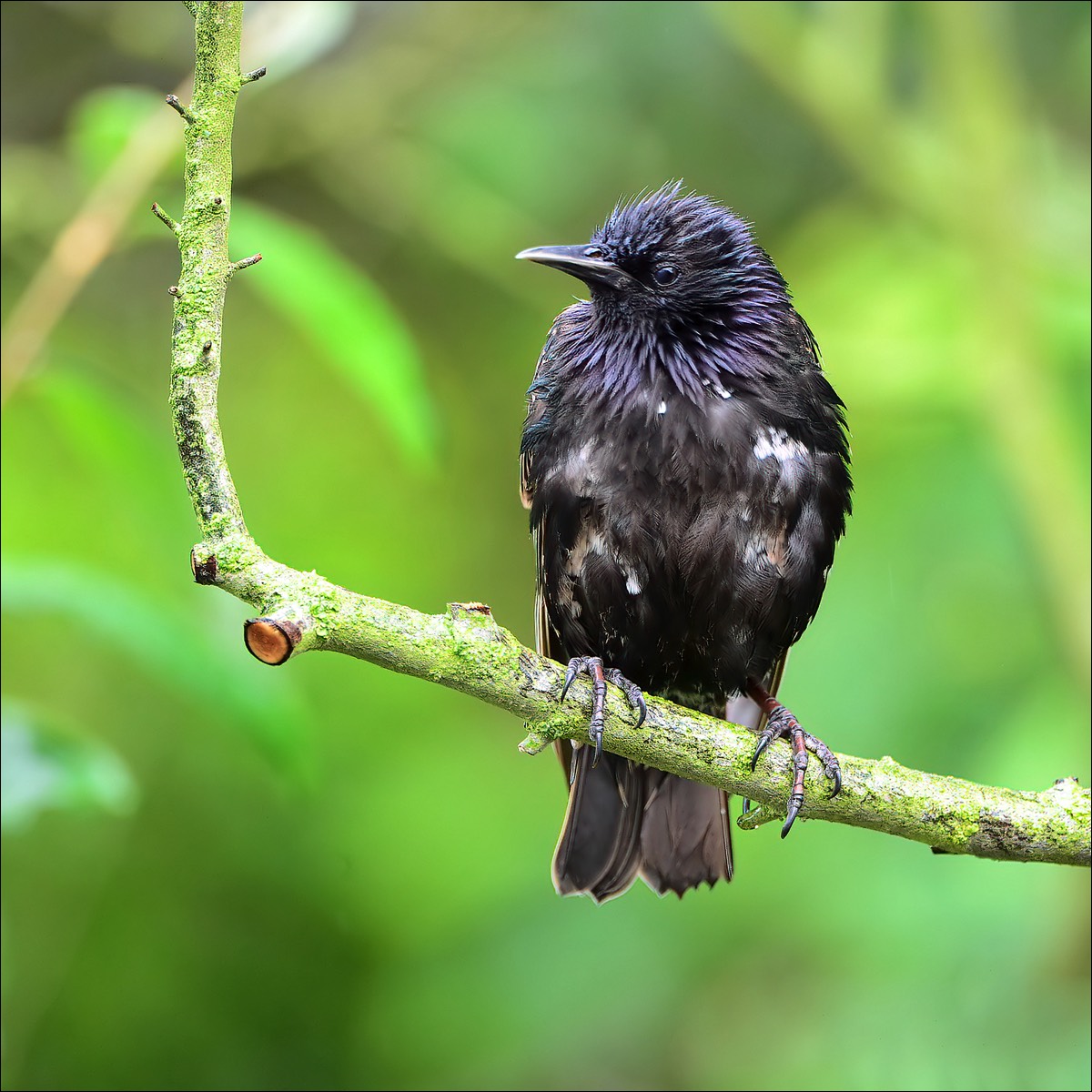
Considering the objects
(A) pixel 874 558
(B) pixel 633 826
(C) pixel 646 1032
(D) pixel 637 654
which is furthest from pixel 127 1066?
(A) pixel 874 558

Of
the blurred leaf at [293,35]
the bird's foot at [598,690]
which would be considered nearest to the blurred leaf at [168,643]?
the bird's foot at [598,690]

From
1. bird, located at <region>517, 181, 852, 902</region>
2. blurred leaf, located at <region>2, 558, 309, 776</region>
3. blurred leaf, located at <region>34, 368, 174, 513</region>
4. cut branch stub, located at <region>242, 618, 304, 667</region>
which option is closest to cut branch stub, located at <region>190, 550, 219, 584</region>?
cut branch stub, located at <region>242, 618, 304, 667</region>

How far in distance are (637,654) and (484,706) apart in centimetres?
247

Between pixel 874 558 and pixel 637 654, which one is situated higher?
pixel 874 558

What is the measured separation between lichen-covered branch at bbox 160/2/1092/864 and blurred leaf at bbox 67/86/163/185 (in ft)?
3.55

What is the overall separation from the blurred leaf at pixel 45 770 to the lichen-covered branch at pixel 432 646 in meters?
0.91

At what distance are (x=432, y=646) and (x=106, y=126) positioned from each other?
5.27 ft

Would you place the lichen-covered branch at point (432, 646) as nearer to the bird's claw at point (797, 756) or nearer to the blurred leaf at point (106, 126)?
the bird's claw at point (797, 756)

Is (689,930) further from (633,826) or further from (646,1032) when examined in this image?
(633,826)

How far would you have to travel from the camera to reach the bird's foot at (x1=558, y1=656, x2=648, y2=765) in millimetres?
2601

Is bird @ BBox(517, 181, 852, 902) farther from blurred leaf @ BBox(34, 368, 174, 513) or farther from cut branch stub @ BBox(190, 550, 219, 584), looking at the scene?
cut branch stub @ BBox(190, 550, 219, 584)

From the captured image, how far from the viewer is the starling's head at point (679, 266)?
336 cm

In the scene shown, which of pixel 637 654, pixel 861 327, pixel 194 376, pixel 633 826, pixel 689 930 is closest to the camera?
pixel 194 376

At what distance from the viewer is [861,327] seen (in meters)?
4.89
